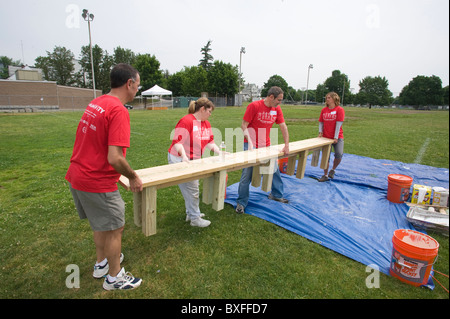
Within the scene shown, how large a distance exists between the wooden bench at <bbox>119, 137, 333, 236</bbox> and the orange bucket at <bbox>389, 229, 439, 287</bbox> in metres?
1.99

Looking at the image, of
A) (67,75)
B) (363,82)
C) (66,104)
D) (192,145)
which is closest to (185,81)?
(66,104)

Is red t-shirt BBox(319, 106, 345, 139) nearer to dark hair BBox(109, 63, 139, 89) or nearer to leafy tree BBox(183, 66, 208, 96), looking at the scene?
dark hair BBox(109, 63, 139, 89)

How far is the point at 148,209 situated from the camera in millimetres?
2746

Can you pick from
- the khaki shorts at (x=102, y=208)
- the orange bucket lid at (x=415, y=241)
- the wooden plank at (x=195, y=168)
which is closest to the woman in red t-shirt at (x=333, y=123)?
the wooden plank at (x=195, y=168)

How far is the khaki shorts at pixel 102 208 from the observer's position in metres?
2.22

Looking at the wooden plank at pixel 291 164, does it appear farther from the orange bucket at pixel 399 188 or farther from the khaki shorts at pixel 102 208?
the khaki shorts at pixel 102 208

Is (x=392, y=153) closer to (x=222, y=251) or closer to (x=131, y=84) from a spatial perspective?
(x=222, y=251)

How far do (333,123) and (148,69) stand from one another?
47.7 meters

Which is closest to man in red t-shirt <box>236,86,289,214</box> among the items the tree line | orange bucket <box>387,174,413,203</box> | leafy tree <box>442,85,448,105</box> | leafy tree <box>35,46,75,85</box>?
orange bucket <box>387,174,413,203</box>

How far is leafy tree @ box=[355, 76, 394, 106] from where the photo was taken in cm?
7550

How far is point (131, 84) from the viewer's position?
2258mm

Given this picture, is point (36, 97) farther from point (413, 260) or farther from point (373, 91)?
point (373, 91)

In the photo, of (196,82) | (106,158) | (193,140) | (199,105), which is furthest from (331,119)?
(196,82)
